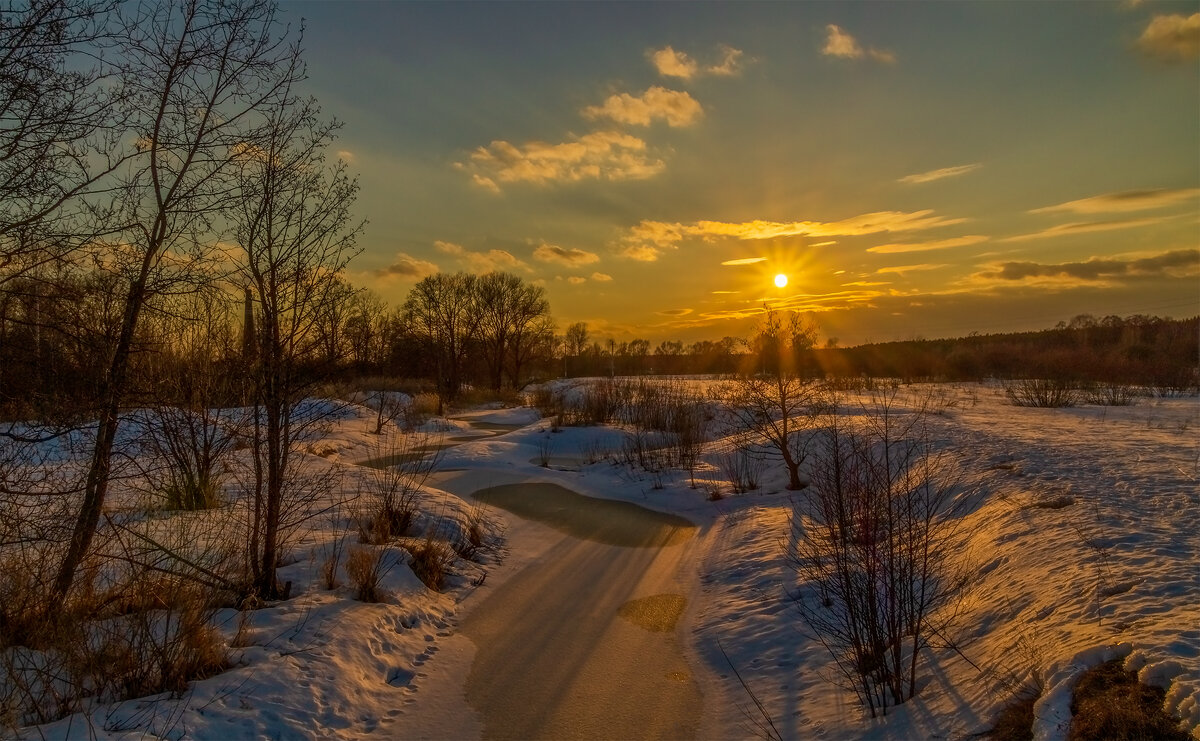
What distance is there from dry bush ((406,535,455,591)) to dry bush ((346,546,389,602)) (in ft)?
2.43

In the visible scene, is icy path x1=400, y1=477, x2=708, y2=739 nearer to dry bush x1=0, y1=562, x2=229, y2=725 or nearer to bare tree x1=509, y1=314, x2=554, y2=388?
dry bush x1=0, y1=562, x2=229, y2=725

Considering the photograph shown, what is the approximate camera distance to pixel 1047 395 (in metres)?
20.4

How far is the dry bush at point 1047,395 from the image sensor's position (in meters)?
19.5

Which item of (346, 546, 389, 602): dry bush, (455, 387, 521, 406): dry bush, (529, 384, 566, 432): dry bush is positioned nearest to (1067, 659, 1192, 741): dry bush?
(346, 546, 389, 602): dry bush

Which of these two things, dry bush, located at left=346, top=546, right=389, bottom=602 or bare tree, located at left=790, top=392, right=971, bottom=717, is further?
dry bush, located at left=346, top=546, right=389, bottom=602

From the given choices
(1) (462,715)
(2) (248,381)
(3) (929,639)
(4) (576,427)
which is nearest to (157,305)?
(2) (248,381)

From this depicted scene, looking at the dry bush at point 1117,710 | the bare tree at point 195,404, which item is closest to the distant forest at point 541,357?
the bare tree at point 195,404

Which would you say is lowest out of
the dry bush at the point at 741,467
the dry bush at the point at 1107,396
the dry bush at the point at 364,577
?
the dry bush at the point at 741,467

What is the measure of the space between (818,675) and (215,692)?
4461 mm

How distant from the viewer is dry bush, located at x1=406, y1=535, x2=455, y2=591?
7723 mm

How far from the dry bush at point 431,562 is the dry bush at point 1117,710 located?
20.1 feet

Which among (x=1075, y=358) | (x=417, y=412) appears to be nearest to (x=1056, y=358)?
(x=1075, y=358)

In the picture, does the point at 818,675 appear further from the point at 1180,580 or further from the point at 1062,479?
the point at 1062,479

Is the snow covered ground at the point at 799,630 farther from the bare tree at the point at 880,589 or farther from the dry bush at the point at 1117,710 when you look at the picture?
the bare tree at the point at 880,589
